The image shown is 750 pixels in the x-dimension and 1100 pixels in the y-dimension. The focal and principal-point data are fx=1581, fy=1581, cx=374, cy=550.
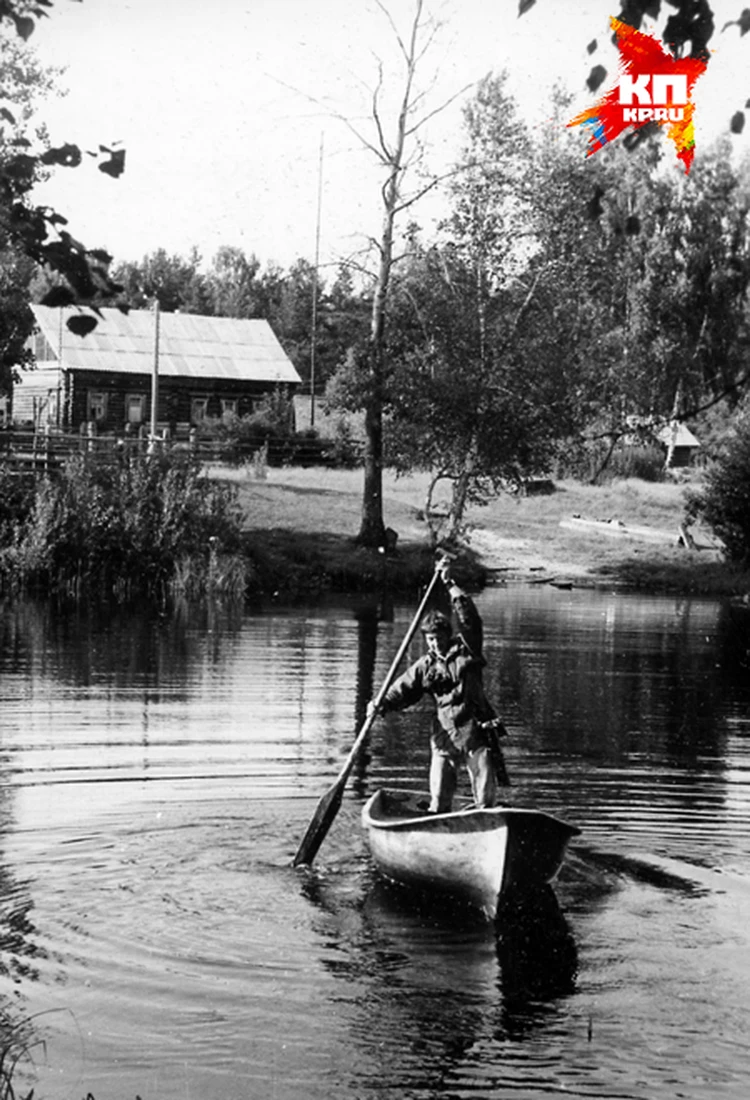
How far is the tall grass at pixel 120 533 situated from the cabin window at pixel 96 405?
2937cm

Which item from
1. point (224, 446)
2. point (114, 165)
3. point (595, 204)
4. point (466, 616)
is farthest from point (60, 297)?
point (224, 446)

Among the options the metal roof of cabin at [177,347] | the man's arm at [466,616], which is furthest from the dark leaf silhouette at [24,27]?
the metal roof of cabin at [177,347]

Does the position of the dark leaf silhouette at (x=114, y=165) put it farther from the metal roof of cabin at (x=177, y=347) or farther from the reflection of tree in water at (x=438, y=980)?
the metal roof of cabin at (x=177, y=347)

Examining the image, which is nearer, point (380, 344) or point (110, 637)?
point (110, 637)

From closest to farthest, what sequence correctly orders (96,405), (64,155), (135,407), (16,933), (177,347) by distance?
1. (64,155)
2. (16,933)
3. (96,405)
4. (135,407)
5. (177,347)

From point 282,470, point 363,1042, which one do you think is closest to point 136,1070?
point 363,1042

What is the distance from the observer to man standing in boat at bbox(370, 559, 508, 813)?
12133mm

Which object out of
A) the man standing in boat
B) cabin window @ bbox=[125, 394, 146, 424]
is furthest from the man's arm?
cabin window @ bbox=[125, 394, 146, 424]

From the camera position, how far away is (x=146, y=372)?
66.6 m

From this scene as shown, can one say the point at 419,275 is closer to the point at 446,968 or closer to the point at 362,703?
the point at 362,703

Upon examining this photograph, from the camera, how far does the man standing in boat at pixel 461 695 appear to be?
12133 millimetres

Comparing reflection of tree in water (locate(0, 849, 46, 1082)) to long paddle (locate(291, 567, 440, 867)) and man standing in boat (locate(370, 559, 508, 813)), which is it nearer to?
long paddle (locate(291, 567, 440, 867))

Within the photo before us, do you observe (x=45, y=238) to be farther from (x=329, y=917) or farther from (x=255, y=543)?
(x=255, y=543)

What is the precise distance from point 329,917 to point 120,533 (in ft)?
86.1
